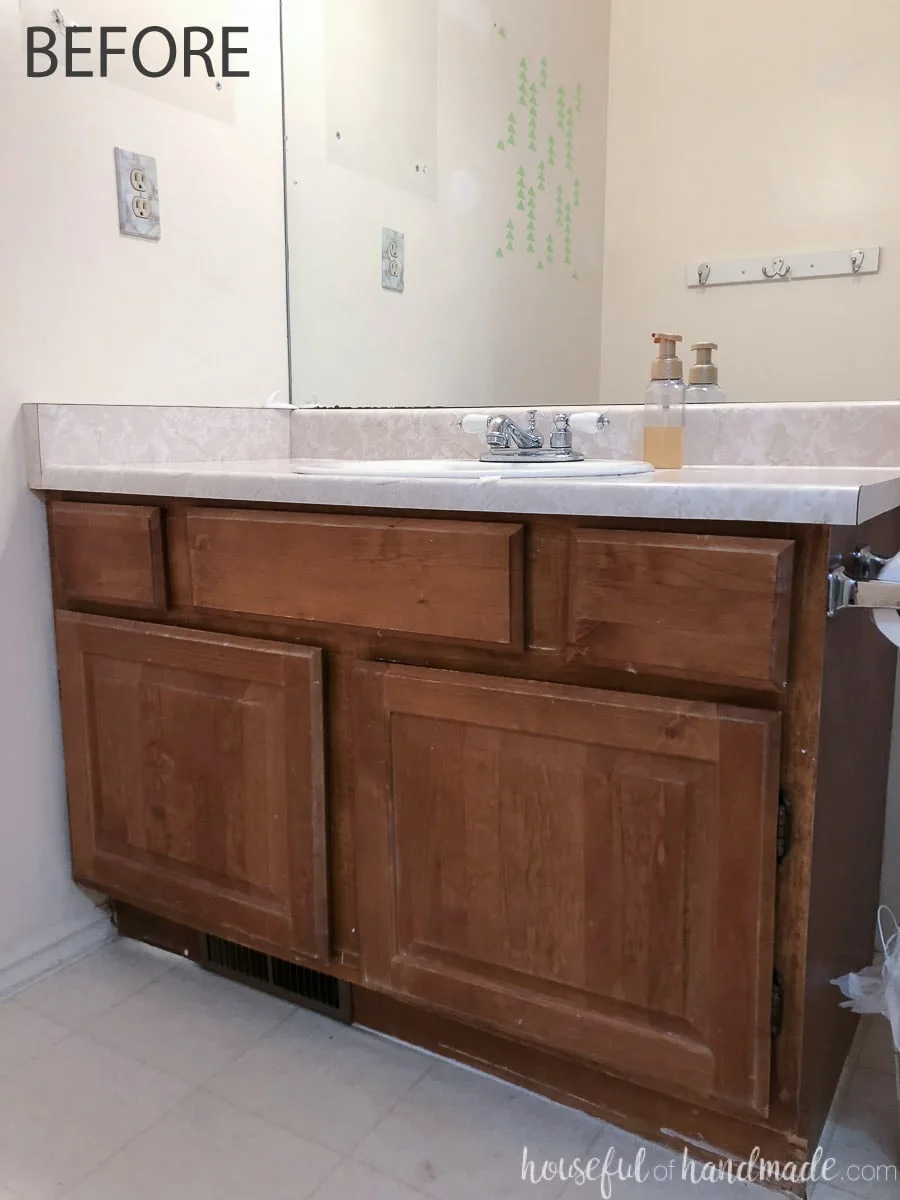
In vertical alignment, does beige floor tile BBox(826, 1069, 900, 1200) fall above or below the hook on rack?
below

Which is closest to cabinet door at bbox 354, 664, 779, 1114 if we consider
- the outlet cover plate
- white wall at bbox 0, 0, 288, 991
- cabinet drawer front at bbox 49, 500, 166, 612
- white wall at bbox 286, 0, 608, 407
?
cabinet drawer front at bbox 49, 500, 166, 612

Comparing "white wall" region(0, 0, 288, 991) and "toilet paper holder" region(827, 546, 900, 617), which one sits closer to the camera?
"toilet paper holder" region(827, 546, 900, 617)

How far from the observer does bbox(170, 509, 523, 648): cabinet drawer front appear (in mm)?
984

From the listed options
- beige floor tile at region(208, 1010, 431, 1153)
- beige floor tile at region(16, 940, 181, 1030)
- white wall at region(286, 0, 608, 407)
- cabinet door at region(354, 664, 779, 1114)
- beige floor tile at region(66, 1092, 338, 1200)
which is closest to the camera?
cabinet door at region(354, 664, 779, 1114)

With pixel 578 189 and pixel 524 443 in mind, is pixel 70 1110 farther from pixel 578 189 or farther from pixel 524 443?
pixel 578 189

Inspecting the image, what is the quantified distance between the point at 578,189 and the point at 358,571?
0.86 meters

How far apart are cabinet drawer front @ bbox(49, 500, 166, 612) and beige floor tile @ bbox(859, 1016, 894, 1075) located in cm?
112

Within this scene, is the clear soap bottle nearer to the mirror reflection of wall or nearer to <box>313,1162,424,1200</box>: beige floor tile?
the mirror reflection of wall

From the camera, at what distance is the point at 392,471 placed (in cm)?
120

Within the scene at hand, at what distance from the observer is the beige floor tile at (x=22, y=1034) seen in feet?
4.13

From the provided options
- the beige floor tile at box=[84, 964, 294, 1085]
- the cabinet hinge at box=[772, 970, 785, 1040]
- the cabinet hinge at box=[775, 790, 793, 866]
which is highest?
the cabinet hinge at box=[775, 790, 793, 866]

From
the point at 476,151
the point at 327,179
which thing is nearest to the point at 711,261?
the point at 476,151

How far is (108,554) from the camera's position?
4.31ft

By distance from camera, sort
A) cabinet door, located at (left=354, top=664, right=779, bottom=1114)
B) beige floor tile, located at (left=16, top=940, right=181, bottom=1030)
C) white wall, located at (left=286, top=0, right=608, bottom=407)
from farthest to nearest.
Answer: white wall, located at (left=286, top=0, right=608, bottom=407), beige floor tile, located at (left=16, top=940, right=181, bottom=1030), cabinet door, located at (left=354, top=664, right=779, bottom=1114)
